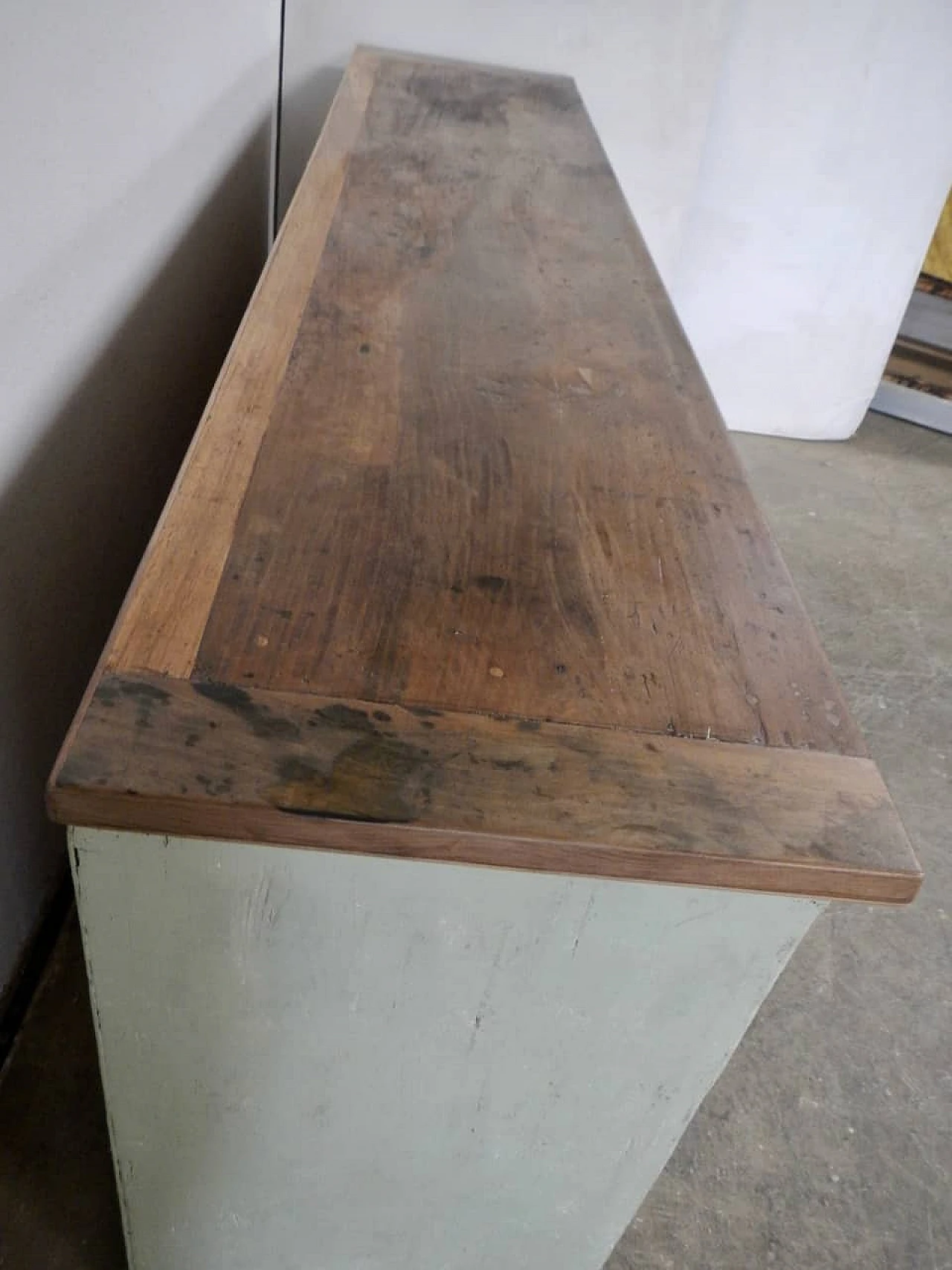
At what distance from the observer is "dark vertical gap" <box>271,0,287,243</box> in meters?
1.90

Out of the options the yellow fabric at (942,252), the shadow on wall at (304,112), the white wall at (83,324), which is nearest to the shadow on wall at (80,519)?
the white wall at (83,324)

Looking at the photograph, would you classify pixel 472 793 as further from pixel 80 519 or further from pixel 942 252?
pixel 942 252

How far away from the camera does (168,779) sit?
0.49 m

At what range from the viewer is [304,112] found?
6.53 ft

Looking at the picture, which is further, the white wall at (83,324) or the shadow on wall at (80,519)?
the shadow on wall at (80,519)

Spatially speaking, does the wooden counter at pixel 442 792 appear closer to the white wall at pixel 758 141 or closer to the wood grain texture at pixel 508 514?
the wood grain texture at pixel 508 514

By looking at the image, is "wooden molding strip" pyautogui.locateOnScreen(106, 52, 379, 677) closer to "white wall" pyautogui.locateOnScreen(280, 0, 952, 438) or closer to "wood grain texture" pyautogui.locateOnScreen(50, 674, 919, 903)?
"wood grain texture" pyautogui.locateOnScreen(50, 674, 919, 903)

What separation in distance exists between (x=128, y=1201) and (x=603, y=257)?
3.44 feet

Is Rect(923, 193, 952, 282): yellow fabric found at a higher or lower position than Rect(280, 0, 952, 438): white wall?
lower

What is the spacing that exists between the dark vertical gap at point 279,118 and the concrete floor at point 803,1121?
140 centimetres

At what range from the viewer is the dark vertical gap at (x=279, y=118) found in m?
1.90

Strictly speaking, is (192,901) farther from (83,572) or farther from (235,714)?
(83,572)

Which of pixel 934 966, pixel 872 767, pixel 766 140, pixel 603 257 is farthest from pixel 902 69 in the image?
pixel 872 767

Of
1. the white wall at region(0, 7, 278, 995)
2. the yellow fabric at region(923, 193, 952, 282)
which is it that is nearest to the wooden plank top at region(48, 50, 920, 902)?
the white wall at region(0, 7, 278, 995)
